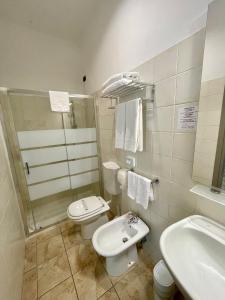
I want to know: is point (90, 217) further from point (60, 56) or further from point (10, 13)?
point (10, 13)

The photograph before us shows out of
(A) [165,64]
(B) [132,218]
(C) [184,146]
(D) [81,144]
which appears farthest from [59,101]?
(B) [132,218]

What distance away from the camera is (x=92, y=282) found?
1229mm

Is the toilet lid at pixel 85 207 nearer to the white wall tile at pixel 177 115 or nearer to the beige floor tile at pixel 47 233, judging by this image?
the beige floor tile at pixel 47 233

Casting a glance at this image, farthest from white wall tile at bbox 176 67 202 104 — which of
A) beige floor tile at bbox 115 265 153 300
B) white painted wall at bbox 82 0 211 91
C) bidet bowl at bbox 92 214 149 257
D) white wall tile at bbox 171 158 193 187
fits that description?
beige floor tile at bbox 115 265 153 300

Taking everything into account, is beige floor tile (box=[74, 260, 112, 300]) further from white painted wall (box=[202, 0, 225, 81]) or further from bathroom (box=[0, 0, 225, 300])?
white painted wall (box=[202, 0, 225, 81])

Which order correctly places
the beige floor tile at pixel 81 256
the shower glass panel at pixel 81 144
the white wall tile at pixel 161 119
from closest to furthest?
the white wall tile at pixel 161 119 < the beige floor tile at pixel 81 256 < the shower glass panel at pixel 81 144

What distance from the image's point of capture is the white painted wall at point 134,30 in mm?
773

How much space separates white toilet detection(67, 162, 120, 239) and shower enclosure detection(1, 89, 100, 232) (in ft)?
1.43

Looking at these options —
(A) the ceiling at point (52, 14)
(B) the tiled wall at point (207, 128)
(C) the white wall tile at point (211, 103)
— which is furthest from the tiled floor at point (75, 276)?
(A) the ceiling at point (52, 14)

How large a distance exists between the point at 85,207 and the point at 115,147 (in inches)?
31.7

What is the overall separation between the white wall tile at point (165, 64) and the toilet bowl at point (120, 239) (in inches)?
51.4

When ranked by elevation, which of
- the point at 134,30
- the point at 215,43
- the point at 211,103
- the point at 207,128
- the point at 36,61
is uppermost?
the point at 36,61

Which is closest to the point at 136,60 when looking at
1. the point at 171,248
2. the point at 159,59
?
the point at 159,59

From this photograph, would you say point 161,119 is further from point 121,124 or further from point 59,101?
point 59,101
